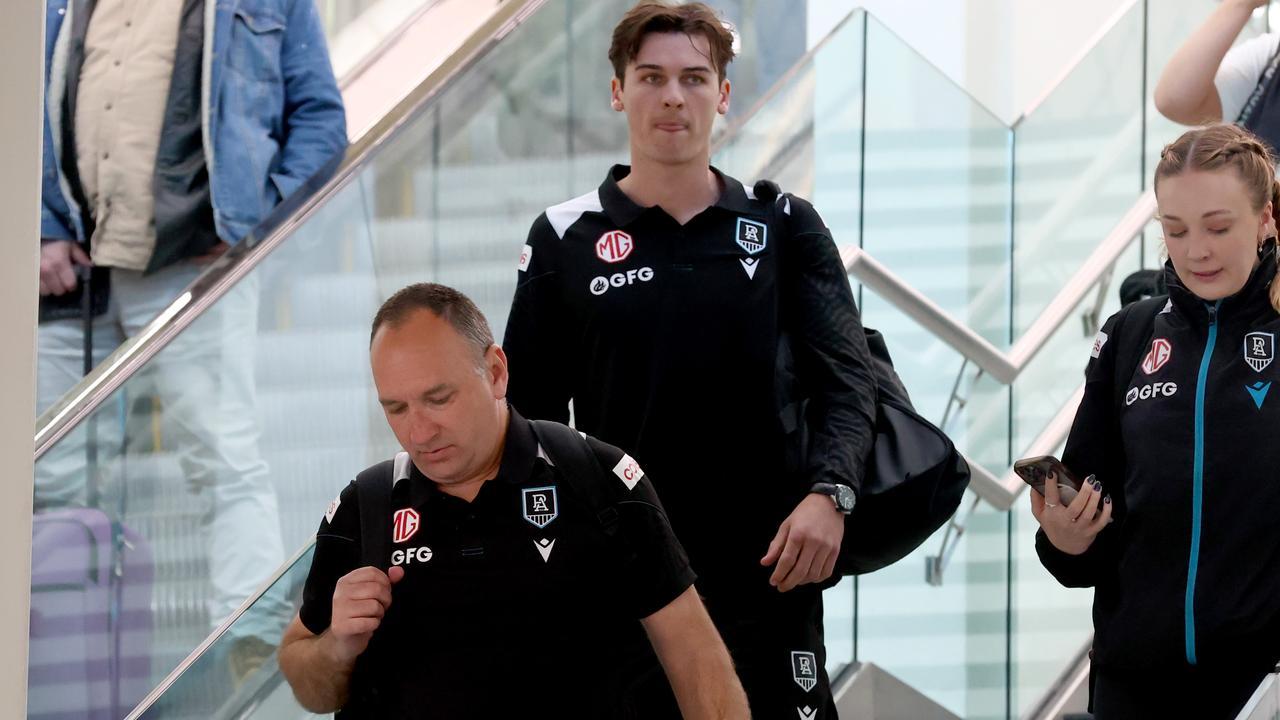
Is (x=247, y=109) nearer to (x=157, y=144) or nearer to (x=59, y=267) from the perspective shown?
(x=157, y=144)

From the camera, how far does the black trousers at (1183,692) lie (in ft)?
8.50

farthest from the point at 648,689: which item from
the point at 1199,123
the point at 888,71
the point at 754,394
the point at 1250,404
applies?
the point at 888,71

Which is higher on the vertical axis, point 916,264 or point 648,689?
point 916,264

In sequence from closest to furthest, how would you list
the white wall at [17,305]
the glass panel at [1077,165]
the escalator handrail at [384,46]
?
the white wall at [17,305]
the glass panel at [1077,165]
the escalator handrail at [384,46]

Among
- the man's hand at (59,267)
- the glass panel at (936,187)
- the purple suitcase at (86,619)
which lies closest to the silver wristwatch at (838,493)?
the purple suitcase at (86,619)

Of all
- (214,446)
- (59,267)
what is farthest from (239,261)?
(59,267)

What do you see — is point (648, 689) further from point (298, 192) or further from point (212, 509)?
point (298, 192)

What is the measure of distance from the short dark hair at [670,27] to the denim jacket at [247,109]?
1.31m

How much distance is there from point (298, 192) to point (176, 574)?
83 cm

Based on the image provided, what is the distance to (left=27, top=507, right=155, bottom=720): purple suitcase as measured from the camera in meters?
3.31

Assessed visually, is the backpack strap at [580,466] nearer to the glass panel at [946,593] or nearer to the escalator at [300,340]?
the escalator at [300,340]

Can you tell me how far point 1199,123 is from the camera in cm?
364

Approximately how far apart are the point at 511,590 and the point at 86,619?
142cm

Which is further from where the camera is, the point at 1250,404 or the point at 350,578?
the point at 1250,404
